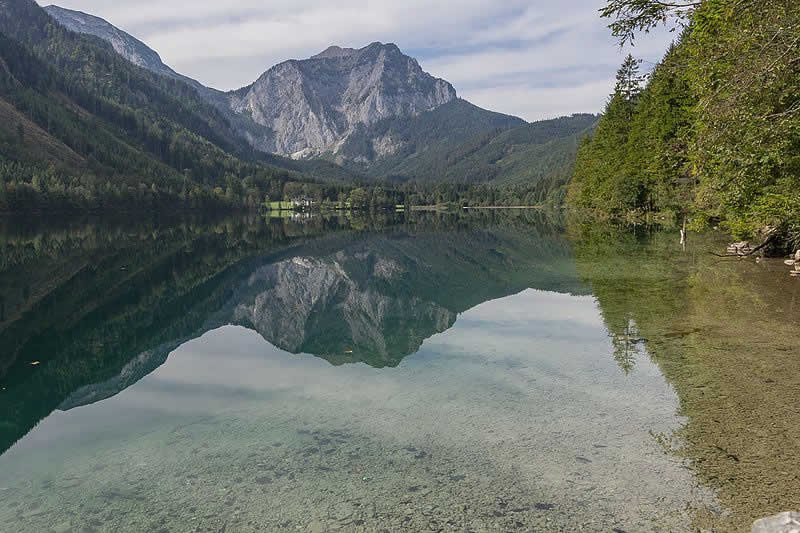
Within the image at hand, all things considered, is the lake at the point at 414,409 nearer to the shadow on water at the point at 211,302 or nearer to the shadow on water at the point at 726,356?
the shadow on water at the point at 726,356

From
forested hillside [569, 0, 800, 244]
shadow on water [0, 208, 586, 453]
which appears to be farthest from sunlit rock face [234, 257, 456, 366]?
forested hillside [569, 0, 800, 244]

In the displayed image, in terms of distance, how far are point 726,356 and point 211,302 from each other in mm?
25305

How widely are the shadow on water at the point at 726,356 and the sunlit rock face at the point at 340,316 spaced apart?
24.7ft

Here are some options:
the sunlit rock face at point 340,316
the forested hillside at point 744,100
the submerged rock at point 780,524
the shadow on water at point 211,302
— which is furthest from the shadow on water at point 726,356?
the sunlit rock face at point 340,316

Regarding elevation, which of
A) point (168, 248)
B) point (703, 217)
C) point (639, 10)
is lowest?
point (168, 248)

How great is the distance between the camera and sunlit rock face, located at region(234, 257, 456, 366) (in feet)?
66.4

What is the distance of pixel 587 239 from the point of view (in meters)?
55.1

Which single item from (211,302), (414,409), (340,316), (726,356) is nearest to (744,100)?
(726,356)

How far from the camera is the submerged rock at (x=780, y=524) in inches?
240

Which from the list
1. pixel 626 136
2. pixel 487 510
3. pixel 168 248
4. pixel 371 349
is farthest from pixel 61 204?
pixel 487 510

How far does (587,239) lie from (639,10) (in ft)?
134

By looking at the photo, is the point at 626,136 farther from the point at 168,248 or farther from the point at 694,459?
the point at 694,459

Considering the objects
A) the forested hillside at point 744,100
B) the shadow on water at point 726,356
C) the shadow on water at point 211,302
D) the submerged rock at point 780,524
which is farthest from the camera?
the shadow on water at point 211,302

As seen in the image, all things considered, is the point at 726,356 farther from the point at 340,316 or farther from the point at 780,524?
the point at 340,316
